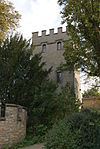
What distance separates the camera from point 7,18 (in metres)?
16.2

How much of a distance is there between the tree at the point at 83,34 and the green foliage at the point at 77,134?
7584mm

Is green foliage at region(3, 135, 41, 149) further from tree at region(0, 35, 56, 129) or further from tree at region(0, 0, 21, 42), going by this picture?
tree at region(0, 0, 21, 42)

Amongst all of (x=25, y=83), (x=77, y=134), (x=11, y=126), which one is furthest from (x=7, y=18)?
(x=77, y=134)

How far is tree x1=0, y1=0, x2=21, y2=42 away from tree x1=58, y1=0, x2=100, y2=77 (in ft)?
11.1

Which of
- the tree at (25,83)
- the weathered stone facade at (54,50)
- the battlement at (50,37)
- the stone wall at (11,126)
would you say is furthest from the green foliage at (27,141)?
the battlement at (50,37)

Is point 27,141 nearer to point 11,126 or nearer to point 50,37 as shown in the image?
point 11,126

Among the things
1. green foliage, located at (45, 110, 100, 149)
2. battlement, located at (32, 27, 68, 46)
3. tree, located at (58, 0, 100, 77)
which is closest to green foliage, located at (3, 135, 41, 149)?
green foliage, located at (45, 110, 100, 149)

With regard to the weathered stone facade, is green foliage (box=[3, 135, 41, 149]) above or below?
below

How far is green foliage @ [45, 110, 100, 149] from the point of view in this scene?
7.57 metres

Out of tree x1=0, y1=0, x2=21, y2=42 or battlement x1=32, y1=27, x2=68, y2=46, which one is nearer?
tree x1=0, y1=0, x2=21, y2=42

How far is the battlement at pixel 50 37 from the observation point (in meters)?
26.8

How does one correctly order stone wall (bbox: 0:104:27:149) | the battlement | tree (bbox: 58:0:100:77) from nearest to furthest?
stone wall (bbox: 0:104:27:149) < tree (bbox: 58:0:100:77) < the battlement

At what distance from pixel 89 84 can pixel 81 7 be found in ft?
18.8

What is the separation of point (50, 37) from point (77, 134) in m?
20.7
